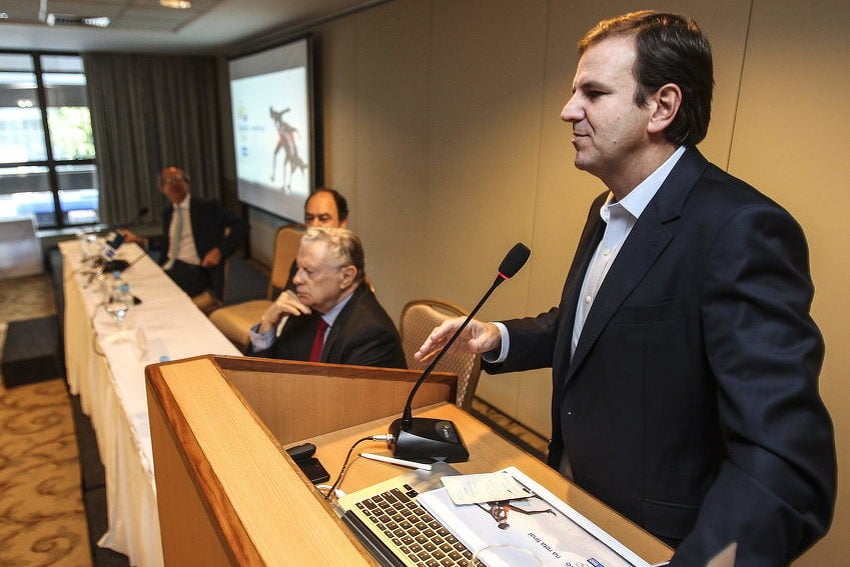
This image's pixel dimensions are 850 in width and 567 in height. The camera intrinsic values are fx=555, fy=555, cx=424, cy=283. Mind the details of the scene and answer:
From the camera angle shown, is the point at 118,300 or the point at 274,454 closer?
the point at 274,454

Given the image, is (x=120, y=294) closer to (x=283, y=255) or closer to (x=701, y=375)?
(x=283, y=255)

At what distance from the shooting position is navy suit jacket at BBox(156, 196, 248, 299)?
418 centimetres

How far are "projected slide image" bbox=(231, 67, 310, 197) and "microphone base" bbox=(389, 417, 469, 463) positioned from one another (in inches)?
172

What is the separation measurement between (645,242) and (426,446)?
518 mm

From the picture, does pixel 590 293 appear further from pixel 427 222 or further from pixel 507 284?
pixel 427 222

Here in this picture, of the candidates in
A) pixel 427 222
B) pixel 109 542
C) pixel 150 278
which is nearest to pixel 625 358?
pixel 109 542

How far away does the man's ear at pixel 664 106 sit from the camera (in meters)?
0.91

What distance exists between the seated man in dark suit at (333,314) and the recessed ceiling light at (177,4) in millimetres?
3209

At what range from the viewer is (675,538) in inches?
39.4

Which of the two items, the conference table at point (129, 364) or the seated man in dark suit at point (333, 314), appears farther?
the seated man in dark suit at point (333, 314)

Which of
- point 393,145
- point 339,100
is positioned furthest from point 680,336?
point 339,100

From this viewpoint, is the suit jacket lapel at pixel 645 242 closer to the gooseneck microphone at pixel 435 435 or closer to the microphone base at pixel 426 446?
the gooseneck microphone at pixel 435 435

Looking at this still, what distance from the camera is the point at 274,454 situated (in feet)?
2.28

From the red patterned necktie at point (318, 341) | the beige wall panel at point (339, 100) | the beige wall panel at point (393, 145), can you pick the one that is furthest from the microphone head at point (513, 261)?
the beige wall panel at point (339, 100)
